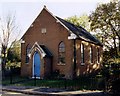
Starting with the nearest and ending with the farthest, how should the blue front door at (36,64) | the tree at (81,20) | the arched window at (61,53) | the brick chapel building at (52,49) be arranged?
the brick chapel building at (52,49), the arched window at (61,53), the blue front door at (36,64), the tree at (81,20)

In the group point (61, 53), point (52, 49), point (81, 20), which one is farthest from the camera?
point (81, 20)

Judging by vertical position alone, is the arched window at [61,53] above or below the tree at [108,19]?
below

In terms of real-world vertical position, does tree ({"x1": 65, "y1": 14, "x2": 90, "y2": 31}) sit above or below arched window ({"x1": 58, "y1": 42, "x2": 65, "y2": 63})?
above

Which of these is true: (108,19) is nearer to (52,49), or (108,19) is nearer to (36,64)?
(52,49)

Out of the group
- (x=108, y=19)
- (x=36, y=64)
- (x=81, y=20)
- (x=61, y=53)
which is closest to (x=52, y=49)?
(x=61, y=53)

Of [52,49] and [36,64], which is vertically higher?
[52,49]

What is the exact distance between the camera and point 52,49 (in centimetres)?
3184

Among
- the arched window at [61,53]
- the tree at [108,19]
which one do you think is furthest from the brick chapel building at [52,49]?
the tree at [108,19]

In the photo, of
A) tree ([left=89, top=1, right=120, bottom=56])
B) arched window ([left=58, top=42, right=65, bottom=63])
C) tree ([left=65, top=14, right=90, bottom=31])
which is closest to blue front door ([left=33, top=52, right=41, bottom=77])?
arched window ([left=58, top=42, right=65, bottom=63])

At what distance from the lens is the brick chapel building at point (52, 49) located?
30375 mm

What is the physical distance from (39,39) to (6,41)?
746 centimetres

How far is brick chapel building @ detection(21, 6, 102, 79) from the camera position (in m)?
30.4

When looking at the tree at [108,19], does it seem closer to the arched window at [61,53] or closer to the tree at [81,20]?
the arched window at [61,53]

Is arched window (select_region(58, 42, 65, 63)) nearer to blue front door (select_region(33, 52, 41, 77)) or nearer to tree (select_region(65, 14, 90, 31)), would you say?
blue front door (select_region(33, 52, 41, 77))
